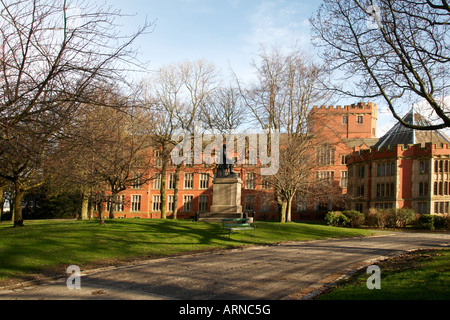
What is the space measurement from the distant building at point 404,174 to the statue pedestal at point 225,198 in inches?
788

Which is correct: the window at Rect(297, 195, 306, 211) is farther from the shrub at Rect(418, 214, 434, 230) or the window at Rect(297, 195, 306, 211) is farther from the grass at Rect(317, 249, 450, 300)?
the grass at Rect(317, 249, 450, 300)

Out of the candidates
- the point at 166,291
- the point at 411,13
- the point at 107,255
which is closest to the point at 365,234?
the point at 411,13

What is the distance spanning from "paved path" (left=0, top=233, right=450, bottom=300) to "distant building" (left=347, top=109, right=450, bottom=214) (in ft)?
93.0

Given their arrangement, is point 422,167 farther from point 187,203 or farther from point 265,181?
point 187,203

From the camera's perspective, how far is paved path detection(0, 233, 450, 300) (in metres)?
6.94

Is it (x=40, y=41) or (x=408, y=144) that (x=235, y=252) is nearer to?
(x=40, y=41)

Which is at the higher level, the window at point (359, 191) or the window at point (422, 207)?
the window at point (359, 191)

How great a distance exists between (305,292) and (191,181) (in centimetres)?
5052

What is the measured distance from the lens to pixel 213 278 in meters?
8.45

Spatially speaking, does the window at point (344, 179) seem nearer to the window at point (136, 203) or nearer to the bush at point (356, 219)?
the bush at point (356, 219)

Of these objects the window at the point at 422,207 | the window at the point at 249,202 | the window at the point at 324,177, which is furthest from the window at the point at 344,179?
the window at the point at 422,207

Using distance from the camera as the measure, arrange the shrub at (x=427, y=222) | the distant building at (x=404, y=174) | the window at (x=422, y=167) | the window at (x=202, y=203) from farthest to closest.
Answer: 1. the window at (x=202, y=203)
2. the window at (x=422, y=167)
3. the distant building at (x=404, y=174)
4. the shrub at (x=427, y=222)

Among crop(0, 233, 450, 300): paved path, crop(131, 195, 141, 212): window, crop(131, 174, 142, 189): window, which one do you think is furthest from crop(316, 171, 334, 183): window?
crop(131, 195, 141, 212): window

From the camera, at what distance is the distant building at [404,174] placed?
132 feet
